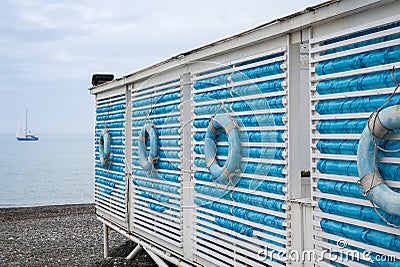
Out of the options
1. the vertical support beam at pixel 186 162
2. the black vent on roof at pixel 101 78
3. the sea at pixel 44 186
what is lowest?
the sea at pixel 44 186

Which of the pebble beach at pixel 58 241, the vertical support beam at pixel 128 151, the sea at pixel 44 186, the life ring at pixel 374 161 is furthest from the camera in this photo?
the sea at pixel 44 186

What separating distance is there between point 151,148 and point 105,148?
2.13 metres

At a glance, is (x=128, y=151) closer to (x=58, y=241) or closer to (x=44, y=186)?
(x=58, y=241)

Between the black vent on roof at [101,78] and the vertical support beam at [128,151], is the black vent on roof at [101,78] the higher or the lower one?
the higher one

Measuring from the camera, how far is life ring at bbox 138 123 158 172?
645cm

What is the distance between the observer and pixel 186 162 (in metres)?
5.83

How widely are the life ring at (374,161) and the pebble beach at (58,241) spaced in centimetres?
495

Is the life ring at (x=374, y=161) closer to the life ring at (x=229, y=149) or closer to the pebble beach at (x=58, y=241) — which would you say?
the life ring at (x=229, y=149)

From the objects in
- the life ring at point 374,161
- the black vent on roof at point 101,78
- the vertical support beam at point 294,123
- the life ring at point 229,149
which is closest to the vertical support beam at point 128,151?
the black vent on roof at point 101,78

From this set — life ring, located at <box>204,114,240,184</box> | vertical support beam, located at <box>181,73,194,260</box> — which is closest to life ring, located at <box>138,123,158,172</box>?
vertical support beam, located at <box>181,73,194,260</box>

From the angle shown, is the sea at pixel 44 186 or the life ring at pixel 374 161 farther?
the sea at pixel 44 186

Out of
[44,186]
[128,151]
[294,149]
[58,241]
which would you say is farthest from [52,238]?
[44,186]

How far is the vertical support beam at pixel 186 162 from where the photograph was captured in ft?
18.9

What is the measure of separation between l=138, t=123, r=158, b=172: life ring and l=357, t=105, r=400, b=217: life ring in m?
3.48
